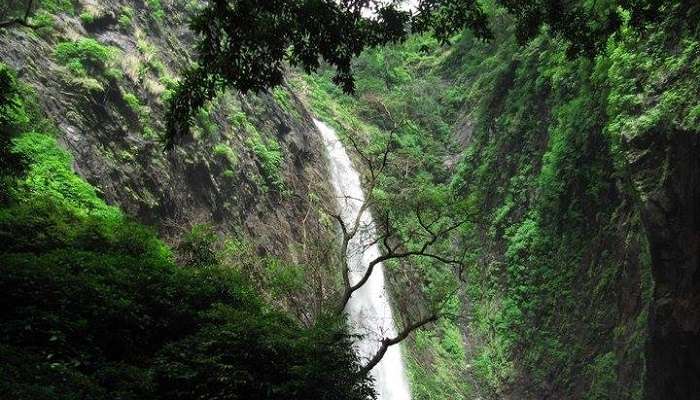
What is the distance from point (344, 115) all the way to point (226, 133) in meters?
13.3

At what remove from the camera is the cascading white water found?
1692 centimetres

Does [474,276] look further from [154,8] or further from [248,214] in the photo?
[154,8]

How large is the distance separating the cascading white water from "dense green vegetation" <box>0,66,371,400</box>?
278 inches

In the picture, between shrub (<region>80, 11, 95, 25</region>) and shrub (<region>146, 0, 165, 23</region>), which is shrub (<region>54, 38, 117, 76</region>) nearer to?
shrub (<region>80, 11, 95, 25</region>)

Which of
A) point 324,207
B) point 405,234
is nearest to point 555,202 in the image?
point 405,234

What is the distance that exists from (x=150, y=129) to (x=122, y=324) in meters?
8.31

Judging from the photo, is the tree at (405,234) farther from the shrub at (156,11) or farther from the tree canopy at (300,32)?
the shrub at (156,11)

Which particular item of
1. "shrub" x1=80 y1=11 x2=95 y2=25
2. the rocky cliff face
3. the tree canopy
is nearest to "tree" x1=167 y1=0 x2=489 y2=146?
the tree canopy

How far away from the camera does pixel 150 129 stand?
44.1 feet

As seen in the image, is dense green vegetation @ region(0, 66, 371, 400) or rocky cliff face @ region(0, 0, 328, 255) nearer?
dense green vegetation @ region(0, 66, 371, 400)

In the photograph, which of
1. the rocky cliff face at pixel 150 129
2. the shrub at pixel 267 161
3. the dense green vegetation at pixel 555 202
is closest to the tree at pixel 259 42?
the rocky cliff face at pixel 150 129

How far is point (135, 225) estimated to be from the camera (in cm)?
934

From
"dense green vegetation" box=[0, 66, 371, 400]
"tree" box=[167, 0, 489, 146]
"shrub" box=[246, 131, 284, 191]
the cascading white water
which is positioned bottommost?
"dense green vegetation" box=[0, 66, 371, 400]

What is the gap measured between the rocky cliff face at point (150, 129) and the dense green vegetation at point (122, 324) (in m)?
2.49
